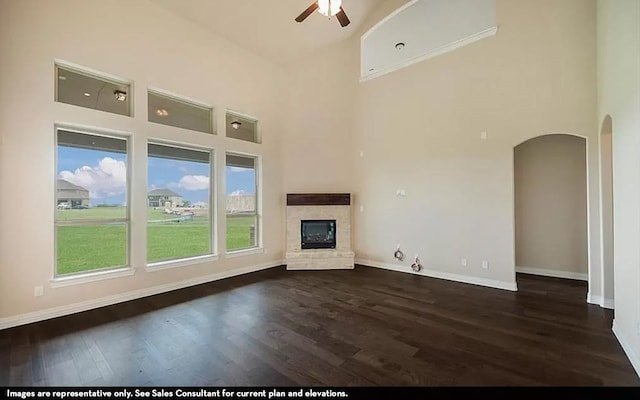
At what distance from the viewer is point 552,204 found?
5.30m

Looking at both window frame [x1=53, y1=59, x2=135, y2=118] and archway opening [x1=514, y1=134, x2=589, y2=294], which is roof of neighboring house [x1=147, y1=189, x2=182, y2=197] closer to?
window frame [x1=53, y1=59, x2=135, y2=118]

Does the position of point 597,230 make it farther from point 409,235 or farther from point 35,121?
point 35,121

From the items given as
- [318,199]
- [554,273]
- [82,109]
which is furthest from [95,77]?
[554,273]

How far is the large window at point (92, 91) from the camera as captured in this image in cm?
368

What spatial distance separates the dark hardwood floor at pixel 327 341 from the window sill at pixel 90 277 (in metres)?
0.42

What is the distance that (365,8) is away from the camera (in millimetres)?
5875

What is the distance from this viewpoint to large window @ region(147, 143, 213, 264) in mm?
4605

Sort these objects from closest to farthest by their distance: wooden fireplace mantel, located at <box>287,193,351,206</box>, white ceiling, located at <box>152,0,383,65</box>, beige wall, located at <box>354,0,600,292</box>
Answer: beige wall, located at <box>354,0,600,292</box>
white ceiling, located at <box>152,0,383,65</box>
wooden fireplace mantel, located at <box>287,193,351,206</box>

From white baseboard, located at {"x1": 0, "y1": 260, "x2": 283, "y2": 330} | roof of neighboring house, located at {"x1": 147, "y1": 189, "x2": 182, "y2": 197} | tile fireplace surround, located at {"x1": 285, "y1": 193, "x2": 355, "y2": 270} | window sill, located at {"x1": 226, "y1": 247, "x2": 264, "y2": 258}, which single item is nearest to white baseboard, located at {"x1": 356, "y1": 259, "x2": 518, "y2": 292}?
tile fireplace surround, located at {"x1": 285, "y1": 193, "x2": 355, "y2": 270}

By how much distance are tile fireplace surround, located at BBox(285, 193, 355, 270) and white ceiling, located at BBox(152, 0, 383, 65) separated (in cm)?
322

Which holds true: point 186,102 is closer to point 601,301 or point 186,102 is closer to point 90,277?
point 90,277

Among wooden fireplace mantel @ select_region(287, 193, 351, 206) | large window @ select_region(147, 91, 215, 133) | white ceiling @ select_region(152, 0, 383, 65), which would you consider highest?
white ceiling @ select_region(152, 0, 383, 65)

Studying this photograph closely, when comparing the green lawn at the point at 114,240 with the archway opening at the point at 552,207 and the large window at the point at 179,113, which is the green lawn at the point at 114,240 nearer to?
the large window at the point at 179,113
